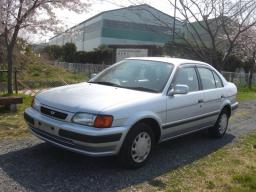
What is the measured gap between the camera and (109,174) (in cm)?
484

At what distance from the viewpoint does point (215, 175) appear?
5184mm

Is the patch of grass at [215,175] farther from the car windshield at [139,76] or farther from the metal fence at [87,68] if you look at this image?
the metal fence at [87,68]

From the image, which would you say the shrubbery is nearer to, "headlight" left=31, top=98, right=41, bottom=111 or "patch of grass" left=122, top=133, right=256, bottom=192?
"patch of grass" left=122, top=133, right=256, bottom=192

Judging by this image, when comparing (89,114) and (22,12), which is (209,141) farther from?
(22,12)

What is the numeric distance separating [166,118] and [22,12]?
7.51m

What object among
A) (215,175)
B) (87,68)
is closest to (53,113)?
(215,175)

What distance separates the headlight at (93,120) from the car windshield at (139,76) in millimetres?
1093

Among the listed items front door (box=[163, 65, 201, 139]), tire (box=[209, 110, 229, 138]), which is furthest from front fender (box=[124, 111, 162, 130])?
tire (box=[209, 110, 229, 138])

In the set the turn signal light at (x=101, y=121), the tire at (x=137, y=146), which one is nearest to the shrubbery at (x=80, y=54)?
the tire at (x=137, y=146)

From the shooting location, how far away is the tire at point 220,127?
727 cm

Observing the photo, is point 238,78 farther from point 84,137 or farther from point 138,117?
point 84,137

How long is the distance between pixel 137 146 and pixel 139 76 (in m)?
1.25

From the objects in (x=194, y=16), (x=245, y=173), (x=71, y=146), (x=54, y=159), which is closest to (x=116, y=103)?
(x=71, y=146)

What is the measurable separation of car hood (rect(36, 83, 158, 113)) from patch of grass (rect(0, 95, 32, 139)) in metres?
1.67
